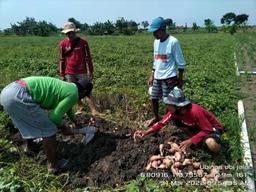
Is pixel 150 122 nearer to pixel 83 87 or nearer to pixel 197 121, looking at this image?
pixel 197 121

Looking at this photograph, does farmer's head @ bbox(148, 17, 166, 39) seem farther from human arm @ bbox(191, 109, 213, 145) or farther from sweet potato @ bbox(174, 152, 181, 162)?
sweet potato @ bbox(174, 152, 181, 162)

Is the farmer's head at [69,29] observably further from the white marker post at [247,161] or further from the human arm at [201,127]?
the white marker post at [247,161]

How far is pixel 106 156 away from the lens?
4891 mm

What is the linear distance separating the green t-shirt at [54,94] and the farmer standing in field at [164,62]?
163 centimetres

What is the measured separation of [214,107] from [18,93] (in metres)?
4.12

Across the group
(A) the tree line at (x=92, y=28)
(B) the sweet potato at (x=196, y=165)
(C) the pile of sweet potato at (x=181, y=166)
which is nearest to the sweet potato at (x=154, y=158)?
(C) the pile of sweet potato at (x=181, y=166)

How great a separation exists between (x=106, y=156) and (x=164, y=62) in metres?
1.72

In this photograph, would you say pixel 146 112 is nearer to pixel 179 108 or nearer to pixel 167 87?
pixel 167 87

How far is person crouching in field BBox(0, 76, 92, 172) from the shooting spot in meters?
4.42

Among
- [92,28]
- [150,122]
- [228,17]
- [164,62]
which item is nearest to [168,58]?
[164,62]

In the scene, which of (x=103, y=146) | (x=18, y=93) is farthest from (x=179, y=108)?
(x=18, y=93)

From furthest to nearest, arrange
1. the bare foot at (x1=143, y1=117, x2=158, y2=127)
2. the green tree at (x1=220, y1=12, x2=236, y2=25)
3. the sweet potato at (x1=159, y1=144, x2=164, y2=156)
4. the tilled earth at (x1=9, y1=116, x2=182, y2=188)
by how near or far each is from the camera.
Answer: the green tree at (x1=220, y1=12, x2=236, y2=25) → the bare foot at (x1=143, y1=117, x2=158, y2=127) → the sweet potato at (x1=159, y1=144, x2=164, y2=156) → the tilled earth at (x1=9, y1=116, x2=182, y2=188)

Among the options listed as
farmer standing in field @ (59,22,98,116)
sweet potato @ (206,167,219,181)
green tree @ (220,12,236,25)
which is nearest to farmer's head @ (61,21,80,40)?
farmer standing in field @ (59,22,98,116)

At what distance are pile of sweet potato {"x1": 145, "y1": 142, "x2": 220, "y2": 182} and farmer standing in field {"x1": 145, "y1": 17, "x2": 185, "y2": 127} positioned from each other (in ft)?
4.52
